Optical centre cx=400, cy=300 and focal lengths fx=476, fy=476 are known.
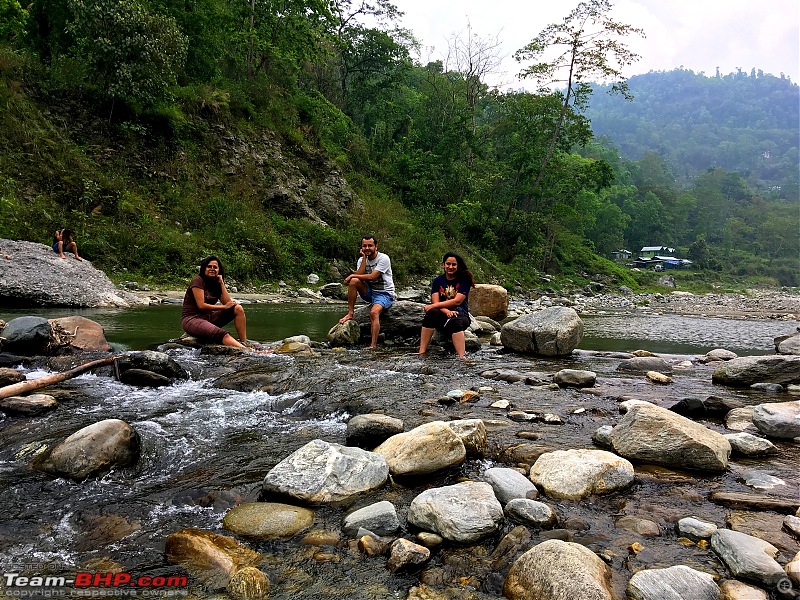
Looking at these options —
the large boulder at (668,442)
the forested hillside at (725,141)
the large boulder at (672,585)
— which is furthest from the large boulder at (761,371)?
the forested hillside at (725,141)

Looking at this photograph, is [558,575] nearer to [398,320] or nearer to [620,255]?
[398,320]

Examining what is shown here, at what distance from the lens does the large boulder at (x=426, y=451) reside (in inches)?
121

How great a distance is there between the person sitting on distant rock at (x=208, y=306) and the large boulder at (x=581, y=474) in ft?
17.4

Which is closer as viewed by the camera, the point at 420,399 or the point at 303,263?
the point at 420,399

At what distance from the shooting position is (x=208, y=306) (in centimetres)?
713

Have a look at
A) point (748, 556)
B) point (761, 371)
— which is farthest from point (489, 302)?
point (748, 556)

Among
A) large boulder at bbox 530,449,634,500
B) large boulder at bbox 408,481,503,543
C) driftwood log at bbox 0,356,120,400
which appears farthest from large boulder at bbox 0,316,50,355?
large boulder at bbox 530,449,634,500

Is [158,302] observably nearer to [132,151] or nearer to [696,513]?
[132,151]

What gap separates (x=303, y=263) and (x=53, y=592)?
18.0 meters

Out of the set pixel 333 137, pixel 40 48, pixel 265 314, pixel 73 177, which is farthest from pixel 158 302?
pixel 333 137

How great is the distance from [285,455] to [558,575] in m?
2.12

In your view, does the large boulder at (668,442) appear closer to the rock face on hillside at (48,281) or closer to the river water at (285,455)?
the river water at (285,455)

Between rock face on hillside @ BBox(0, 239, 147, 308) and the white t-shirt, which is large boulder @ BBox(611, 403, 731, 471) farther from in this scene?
rock face on hillside @ BBox(0, 239, 147, 308)

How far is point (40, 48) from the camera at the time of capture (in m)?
20.8
